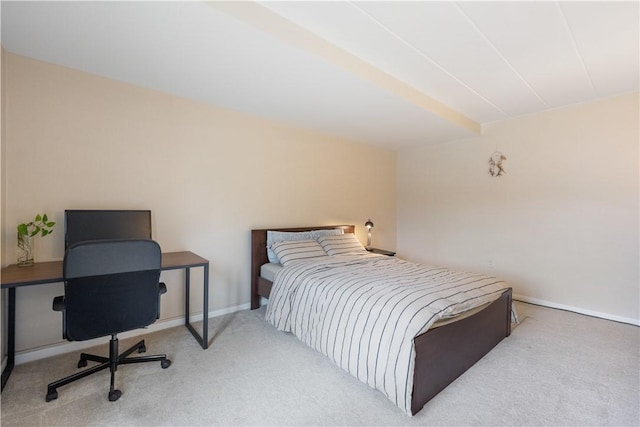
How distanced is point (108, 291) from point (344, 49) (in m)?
2.29

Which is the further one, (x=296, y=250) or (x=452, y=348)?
(x=296, y=250)

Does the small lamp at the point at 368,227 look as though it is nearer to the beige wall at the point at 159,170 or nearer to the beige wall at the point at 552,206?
the beige wall at the point at 159,170

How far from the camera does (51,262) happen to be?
2246 mm

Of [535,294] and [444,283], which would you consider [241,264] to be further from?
[535,294]

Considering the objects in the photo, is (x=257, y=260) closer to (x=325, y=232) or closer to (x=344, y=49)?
(x=325, y=232)

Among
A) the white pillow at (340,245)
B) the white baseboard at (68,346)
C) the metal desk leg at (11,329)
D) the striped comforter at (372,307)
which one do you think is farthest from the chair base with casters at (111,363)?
the white pillow at (340,245)

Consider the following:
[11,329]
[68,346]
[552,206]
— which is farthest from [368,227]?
[11,329]

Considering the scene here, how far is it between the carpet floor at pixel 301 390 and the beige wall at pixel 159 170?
74 centimetres

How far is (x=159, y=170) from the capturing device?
275 centimetres

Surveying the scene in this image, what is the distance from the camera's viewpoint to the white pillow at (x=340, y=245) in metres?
3.52

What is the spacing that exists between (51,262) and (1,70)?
141cm

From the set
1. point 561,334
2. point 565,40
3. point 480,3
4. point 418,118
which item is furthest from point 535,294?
point 480,3

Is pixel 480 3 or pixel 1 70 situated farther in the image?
pixel 1 70

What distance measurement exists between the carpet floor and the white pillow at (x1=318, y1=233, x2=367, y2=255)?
121cm
